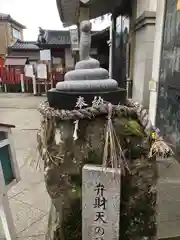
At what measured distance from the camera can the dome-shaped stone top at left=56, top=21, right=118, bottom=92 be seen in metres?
1.52

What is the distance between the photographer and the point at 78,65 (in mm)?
1682

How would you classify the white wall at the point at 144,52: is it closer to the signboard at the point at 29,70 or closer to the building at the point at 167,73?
the building at the point at 167,73

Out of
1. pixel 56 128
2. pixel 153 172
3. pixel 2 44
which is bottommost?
pixel 153 172

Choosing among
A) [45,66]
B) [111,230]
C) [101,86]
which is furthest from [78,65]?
[45,66]

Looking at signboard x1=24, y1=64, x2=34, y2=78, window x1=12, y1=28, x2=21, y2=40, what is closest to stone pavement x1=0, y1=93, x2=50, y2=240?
signboard x1=24, y1=64, x2=34, y2=78

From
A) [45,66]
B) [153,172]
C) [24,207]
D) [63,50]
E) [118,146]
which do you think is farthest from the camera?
[63,50]

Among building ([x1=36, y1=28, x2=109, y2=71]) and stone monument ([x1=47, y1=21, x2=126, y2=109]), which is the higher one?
building ([x1=36, y1=28, x2=109, y2=71])

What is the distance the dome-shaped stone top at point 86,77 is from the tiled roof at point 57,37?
56.5 feet

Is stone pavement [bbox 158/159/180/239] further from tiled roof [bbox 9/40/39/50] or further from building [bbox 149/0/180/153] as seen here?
tiled roof [bbox 9/40/39/50]

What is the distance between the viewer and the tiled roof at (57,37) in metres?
18.3

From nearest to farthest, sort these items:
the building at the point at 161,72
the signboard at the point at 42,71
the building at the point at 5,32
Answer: the building at the point at 161,72, the signboard at the point at 42,71, the building at the point at 5,32

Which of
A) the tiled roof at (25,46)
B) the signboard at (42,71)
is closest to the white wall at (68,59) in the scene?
the signboard at (42,71)

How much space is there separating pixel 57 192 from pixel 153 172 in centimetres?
70

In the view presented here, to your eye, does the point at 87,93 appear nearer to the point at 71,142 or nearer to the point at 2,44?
the point at 71,142
